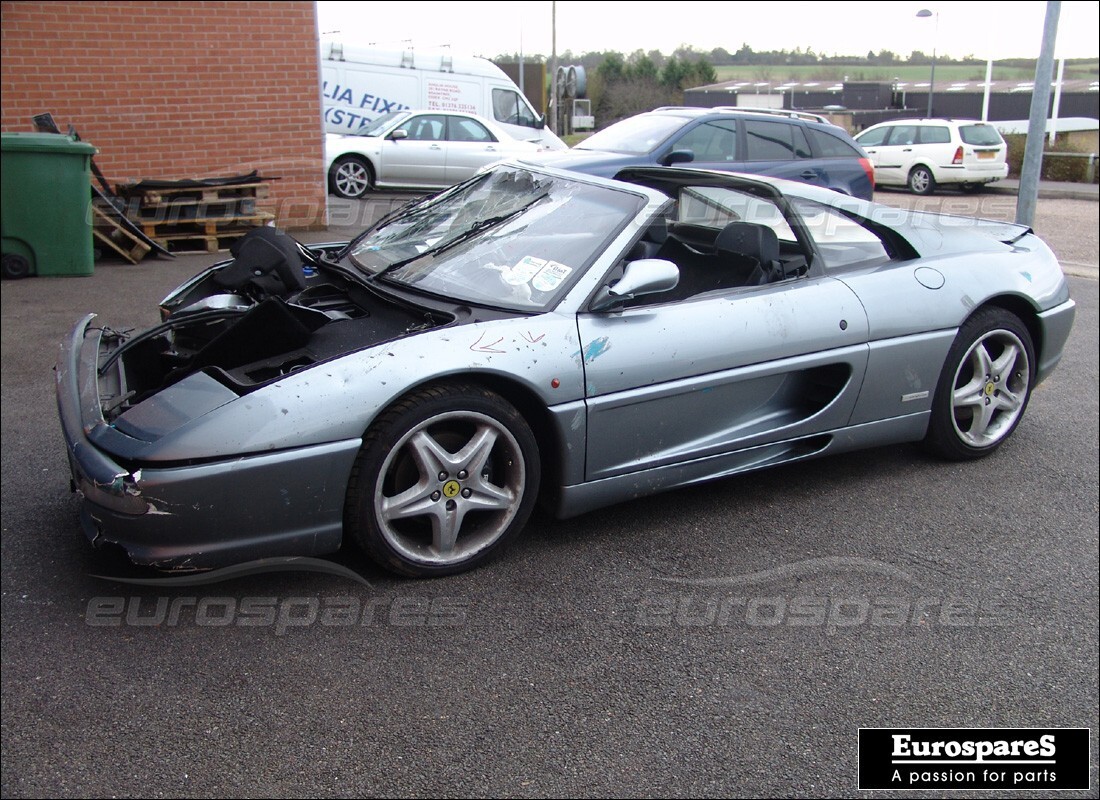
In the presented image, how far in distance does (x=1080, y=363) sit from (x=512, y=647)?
5.14 meters

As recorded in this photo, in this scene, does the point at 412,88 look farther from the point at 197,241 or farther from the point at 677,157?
the point at 677,157

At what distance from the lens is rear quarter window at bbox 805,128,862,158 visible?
1036 cm

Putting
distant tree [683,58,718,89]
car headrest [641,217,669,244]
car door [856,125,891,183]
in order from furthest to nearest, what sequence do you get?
distant tree [683,58,718,89]
car door [856,125,891,183]
car headrest [641,217,669,244]

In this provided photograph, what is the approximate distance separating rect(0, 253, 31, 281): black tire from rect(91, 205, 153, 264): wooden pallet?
76 centimetres

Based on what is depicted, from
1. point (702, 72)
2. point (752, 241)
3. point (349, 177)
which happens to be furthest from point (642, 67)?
point (752, 241)

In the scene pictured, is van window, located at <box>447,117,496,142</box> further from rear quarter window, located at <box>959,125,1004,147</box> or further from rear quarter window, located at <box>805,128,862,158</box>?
rear quarter window, located at <box>959,125,1004,147</box>

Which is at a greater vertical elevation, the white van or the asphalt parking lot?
the white van

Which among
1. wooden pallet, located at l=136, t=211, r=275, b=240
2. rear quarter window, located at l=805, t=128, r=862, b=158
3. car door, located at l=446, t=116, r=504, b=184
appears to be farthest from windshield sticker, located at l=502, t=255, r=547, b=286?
car door, located at l=446, t=116, r=504, b=184

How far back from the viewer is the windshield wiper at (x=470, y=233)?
3984mm

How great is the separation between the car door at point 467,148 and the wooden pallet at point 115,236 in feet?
22.8

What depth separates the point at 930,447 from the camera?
4.48 metres

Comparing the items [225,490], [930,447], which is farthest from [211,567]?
[930,447]

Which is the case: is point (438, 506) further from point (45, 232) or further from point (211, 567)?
point (45, 232)

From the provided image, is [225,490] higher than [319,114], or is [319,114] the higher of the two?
[319,114]
